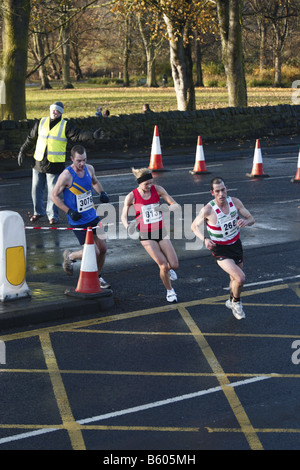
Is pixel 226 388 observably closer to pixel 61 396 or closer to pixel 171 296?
pixel 61 396

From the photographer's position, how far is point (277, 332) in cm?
923

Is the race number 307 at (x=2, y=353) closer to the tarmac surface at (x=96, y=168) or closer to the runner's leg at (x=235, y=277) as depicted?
the tarmac surface at (x=96, y=168)

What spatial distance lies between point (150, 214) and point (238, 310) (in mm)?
1681

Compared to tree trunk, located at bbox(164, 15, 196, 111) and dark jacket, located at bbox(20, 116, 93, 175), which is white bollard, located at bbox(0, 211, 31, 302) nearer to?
dark jacket, located at bbox(20, 116, 93, 175)

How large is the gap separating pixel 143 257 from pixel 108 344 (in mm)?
4139

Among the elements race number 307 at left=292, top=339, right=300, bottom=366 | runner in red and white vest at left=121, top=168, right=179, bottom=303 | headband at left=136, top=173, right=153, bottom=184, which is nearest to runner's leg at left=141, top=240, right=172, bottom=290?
runner in red and white vest at left=121, top=168, right=179, bottom=303

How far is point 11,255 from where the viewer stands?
32.5ft

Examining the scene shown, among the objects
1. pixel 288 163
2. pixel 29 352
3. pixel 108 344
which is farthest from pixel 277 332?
pixel 288 163

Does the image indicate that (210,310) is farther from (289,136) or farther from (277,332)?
(289,136)

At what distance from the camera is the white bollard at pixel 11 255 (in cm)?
983

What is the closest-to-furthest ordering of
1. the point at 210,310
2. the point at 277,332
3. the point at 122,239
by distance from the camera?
1. the point at 277,332
2. the point at 210,310
3. the point at 122,239

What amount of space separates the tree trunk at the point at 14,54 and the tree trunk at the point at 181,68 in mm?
8481

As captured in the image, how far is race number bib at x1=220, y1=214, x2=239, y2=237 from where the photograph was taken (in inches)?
390
